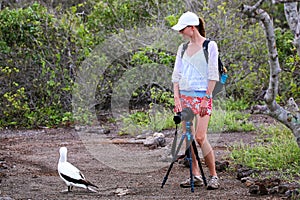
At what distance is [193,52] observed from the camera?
627cm

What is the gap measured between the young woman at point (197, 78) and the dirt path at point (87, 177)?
1.52ft

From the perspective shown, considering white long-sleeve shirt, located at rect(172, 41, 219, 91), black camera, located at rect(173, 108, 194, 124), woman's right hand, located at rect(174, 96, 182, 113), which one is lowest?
black camera, located at rect(173, 108, 194, 124)

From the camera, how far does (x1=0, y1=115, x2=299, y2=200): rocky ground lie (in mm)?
6086

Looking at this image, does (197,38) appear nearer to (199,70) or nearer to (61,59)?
(199,70)

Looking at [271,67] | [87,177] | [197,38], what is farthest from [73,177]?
[271,67]

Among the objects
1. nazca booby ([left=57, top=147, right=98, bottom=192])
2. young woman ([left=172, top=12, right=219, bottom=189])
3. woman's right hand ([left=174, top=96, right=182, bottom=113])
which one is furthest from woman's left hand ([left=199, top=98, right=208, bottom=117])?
nazca booby ([left=57, top=147, right=98, bottom=192])

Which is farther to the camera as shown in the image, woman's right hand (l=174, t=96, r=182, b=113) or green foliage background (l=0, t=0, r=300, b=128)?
green foliage background (l=0, t=0, r=300, b=128)

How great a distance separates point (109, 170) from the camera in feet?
25.6

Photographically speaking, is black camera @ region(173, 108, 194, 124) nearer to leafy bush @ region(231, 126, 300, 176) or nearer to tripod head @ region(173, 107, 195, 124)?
tripod head @ region(173, 107, 195, 124)

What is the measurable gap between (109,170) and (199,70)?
7.32 feet

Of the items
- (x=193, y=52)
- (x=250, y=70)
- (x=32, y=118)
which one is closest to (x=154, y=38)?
(x=250, y=70)

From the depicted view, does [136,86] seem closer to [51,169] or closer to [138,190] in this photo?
[51,169]

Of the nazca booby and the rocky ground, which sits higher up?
the nazca booby

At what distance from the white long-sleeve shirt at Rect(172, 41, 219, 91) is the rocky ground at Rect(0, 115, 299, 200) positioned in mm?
1081
